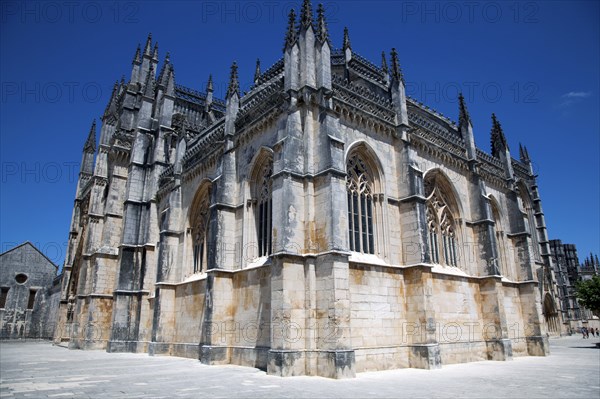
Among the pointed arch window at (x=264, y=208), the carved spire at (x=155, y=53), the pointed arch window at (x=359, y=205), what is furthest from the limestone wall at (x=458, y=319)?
the carved spire at (x=155, y=53)

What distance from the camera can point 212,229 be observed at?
17.5 metres

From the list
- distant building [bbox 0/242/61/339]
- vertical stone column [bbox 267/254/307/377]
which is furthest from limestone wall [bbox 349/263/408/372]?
distant building [bbox 0/242/61/339]

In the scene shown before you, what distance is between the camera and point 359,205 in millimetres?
16031

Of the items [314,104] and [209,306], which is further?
[209,306]

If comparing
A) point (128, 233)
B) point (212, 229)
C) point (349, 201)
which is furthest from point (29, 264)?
point (349, 201)

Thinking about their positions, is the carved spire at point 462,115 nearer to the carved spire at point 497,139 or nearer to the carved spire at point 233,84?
the carved spire at point 497,139

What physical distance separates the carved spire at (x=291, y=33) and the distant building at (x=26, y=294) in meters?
40.9

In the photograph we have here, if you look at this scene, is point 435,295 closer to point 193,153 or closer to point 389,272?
point 389,272

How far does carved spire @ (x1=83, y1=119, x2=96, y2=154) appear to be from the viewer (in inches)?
1698

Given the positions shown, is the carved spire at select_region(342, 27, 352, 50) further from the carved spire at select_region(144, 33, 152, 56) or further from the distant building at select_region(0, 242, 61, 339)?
the distant building at select_region(0, 242, 61, 339)

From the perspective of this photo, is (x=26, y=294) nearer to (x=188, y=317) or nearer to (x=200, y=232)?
(x=200, y=232)

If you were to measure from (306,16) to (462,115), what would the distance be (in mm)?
11612

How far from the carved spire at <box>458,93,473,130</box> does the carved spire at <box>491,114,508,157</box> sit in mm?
4837

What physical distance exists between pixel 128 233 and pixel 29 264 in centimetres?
3065
